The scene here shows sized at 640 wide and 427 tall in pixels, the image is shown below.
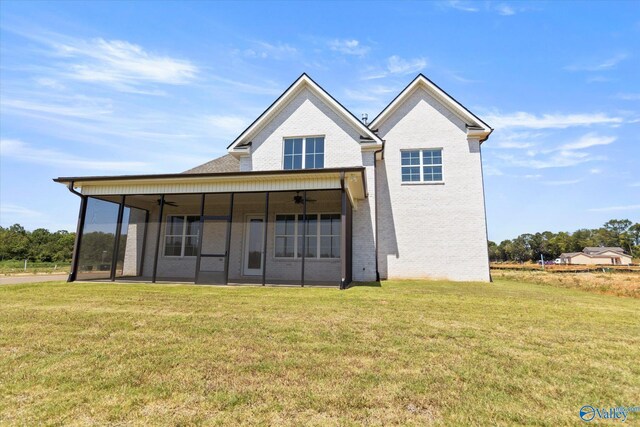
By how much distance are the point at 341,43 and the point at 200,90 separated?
16.9 feet

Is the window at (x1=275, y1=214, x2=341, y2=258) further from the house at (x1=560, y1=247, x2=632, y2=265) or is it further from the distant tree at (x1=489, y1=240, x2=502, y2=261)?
the distant tree at (x1=489, y1=240, x2=502, y2=261)

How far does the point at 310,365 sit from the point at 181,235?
13002 millimetres

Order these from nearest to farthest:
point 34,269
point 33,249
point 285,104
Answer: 1. point 285,104
2. point 34,269
3. point 33,249

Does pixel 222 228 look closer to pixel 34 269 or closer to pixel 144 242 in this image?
pixel 144 242

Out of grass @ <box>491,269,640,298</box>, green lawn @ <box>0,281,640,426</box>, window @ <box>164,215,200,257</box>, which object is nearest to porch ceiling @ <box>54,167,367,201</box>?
window @ <box>164,215,200,257</box>

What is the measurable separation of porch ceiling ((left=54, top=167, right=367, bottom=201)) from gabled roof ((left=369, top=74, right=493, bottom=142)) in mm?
5110

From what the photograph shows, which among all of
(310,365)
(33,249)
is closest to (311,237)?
(310,365)

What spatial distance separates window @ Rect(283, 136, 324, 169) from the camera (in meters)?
14.0

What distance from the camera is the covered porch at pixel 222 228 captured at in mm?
10220

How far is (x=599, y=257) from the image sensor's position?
90312 mm

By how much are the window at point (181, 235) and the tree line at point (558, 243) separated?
416 ft

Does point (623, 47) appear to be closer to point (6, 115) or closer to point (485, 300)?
point (485, 300)

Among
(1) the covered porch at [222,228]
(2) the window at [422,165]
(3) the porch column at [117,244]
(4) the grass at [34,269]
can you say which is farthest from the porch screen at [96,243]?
(4) the grass at [34,269]

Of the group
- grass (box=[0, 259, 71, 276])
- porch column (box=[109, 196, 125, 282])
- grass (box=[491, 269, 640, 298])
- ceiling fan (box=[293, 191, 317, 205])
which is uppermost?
ceiling fan (box=[293, 191, 317, 205])
